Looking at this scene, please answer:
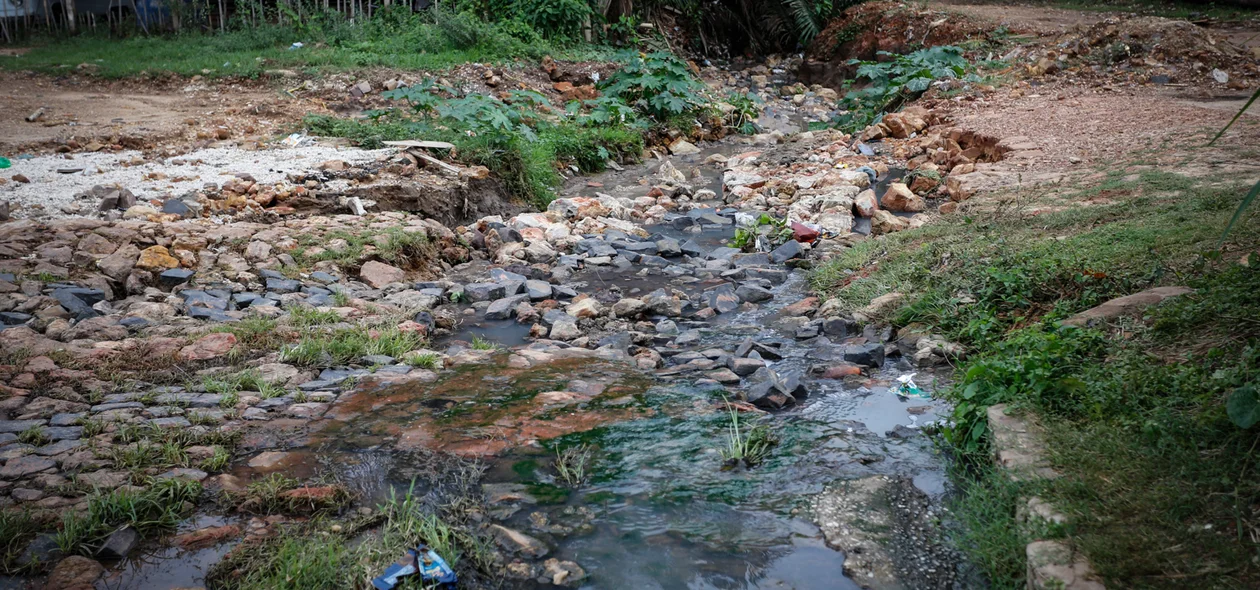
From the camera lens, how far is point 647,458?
2.98 metres

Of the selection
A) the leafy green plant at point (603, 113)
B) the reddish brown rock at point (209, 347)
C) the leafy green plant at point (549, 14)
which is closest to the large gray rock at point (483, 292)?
the reddish brown rock at point (209, 347)

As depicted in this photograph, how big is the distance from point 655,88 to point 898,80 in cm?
302

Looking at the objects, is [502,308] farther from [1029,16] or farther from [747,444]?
[1029,16]

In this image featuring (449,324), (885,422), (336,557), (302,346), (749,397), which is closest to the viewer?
(336,557)

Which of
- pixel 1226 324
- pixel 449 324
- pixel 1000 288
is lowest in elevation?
pixel 449 324

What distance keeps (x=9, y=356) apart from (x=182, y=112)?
5.25 meters

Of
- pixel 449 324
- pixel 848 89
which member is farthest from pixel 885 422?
pixel 848 89

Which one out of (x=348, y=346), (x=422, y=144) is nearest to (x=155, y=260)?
(x=348, y=346)

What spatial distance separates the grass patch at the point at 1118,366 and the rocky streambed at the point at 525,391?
0.78ft

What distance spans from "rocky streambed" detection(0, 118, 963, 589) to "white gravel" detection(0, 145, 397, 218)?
0.62 m

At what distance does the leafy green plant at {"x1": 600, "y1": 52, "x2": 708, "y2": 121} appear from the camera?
9.68 meters

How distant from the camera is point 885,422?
3229 mm

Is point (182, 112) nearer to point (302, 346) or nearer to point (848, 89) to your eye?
point (302, 346)

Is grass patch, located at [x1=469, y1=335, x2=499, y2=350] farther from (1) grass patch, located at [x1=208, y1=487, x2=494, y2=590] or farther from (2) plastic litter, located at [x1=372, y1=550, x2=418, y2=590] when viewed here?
(2) plastic litter, located at [x1=372, y1=550, x2=418, y2=590]
